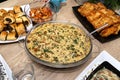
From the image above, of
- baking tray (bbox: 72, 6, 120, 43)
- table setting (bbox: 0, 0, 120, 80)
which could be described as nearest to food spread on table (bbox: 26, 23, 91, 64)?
table setting (bbox: 0, 0, 120, 80)

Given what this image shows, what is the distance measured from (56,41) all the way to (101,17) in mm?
380

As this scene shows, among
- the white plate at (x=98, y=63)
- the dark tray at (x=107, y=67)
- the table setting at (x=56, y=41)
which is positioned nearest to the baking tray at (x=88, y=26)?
the table setting at (x=56, y=41)

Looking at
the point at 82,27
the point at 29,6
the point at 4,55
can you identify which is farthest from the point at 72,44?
the point at 29,6

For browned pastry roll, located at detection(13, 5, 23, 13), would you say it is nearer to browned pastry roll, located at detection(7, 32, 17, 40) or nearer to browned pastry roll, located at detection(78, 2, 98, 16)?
browned pastry roll, located at detection(7, 32, 17, 40)

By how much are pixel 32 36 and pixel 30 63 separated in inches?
5.9

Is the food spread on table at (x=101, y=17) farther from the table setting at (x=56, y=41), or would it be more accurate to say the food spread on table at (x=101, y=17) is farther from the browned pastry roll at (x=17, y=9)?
the browned pastry roll at (x=17, y=9)

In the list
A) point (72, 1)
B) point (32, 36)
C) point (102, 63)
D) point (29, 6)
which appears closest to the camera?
point (102, 63)

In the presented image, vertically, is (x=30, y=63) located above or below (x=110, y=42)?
above

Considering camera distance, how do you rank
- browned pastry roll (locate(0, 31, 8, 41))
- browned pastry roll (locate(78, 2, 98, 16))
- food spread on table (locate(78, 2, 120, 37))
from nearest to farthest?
browned pastry roll (locate(0, 31, 8, 41))
food spread on table (locate(78, 2, 120, 37))
browned pastry roll (locate(78, 2, 98, 16))

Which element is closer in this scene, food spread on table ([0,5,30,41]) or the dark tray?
the dark tray

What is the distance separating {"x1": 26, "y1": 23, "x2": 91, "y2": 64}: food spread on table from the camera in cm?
110

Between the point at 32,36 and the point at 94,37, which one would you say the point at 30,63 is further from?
the point at 94,37

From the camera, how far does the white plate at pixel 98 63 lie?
110cm

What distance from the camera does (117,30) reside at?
4.46ft
